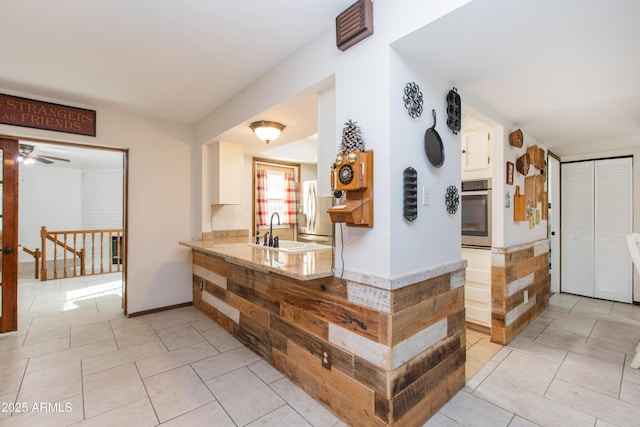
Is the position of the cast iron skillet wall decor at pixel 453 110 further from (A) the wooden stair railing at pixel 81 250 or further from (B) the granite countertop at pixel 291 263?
(A) the wooden stair railing at pixel 81 250

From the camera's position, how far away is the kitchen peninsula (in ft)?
5.26

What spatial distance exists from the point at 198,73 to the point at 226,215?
1967mm

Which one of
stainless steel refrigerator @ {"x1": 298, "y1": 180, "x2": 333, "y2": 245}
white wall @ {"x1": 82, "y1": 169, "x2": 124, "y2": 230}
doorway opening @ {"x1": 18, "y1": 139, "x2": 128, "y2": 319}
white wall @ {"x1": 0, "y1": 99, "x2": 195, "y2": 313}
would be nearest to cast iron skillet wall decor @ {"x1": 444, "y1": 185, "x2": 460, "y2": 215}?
stainless steel refrigerator @ {"x1": 298, "y1": 180, "x2": 333, "y2": 245}

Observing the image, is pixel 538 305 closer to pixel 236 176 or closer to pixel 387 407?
pixel 387 407

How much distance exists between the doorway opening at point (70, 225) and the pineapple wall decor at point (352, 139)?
420cm

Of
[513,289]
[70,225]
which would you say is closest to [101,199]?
[70,225]

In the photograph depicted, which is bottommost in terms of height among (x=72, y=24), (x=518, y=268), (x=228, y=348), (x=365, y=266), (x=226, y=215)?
(x=228, y=348)

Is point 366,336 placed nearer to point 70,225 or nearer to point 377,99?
point 377,99

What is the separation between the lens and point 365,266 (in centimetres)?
169

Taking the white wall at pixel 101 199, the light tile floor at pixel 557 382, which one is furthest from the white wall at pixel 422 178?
the white wall at pixel 101 199

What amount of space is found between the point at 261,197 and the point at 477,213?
300cm

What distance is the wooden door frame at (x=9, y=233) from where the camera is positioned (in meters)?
3.00

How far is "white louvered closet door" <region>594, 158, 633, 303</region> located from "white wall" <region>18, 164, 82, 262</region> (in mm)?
10658

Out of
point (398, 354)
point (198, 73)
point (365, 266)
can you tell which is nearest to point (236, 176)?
point (198, 73)
